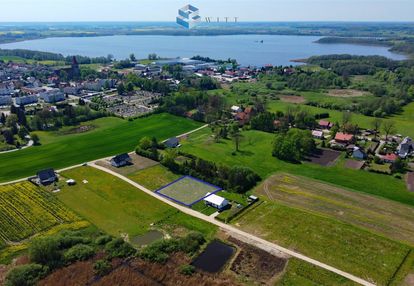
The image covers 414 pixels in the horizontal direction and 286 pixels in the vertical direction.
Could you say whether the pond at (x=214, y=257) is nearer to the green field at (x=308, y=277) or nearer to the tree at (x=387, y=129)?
the green field at (x=308, y=277)

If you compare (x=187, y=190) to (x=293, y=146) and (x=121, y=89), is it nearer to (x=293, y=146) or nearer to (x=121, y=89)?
(x=293, y=146)

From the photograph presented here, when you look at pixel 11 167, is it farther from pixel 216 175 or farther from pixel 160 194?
pixel 216 175

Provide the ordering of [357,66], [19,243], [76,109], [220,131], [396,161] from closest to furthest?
[19,243] < [396,161] < [220,131] < [76,109] < [357,66]

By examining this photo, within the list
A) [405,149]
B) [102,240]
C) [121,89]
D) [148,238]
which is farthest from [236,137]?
[121,89]

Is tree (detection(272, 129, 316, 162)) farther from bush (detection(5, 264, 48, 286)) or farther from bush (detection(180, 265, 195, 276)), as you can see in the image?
bush (detection(5, 264, 48, 286))

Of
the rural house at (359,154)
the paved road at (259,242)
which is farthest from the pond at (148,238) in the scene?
the rural house at (359,154)

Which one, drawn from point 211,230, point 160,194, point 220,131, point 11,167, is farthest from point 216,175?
point 11,167
